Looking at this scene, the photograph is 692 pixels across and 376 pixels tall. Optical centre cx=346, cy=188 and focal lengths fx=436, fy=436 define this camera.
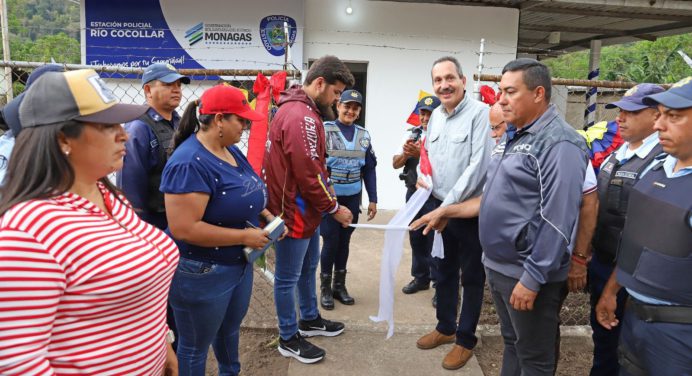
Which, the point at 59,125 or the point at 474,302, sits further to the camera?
the point at 474,302

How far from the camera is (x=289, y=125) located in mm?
2793

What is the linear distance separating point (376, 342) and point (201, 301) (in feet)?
5.71

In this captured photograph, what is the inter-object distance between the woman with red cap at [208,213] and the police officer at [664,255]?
5.85 ft

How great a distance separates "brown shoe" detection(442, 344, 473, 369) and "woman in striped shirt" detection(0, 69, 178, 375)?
2243 mm

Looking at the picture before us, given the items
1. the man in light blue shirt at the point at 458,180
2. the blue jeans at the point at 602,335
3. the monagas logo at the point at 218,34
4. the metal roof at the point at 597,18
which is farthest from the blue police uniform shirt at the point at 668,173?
the monagas logo at the point at 218,34

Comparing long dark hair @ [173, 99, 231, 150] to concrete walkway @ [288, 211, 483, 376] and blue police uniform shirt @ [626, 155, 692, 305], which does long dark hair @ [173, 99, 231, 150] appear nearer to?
concrete walkway @ [288, 211, 483, 376]

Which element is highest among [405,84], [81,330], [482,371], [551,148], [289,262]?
[405,84]

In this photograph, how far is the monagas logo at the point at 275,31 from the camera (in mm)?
6816

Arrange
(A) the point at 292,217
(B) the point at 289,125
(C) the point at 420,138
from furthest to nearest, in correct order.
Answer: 1. (C) the point at 420,138
2. (A) the point at 292,217
3. (B) the point at 289,125

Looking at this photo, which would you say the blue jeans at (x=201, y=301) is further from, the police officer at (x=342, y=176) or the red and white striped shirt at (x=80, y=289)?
the police officer at (x=342, y=176)

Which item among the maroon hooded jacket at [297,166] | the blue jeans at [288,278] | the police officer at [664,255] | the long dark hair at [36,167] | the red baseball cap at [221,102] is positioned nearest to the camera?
the long dark hair at [36,167]

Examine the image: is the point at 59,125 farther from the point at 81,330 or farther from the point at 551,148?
the point at 551,148

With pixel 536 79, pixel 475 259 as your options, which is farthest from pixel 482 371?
pixel 536 79

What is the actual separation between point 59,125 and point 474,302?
2735mm
